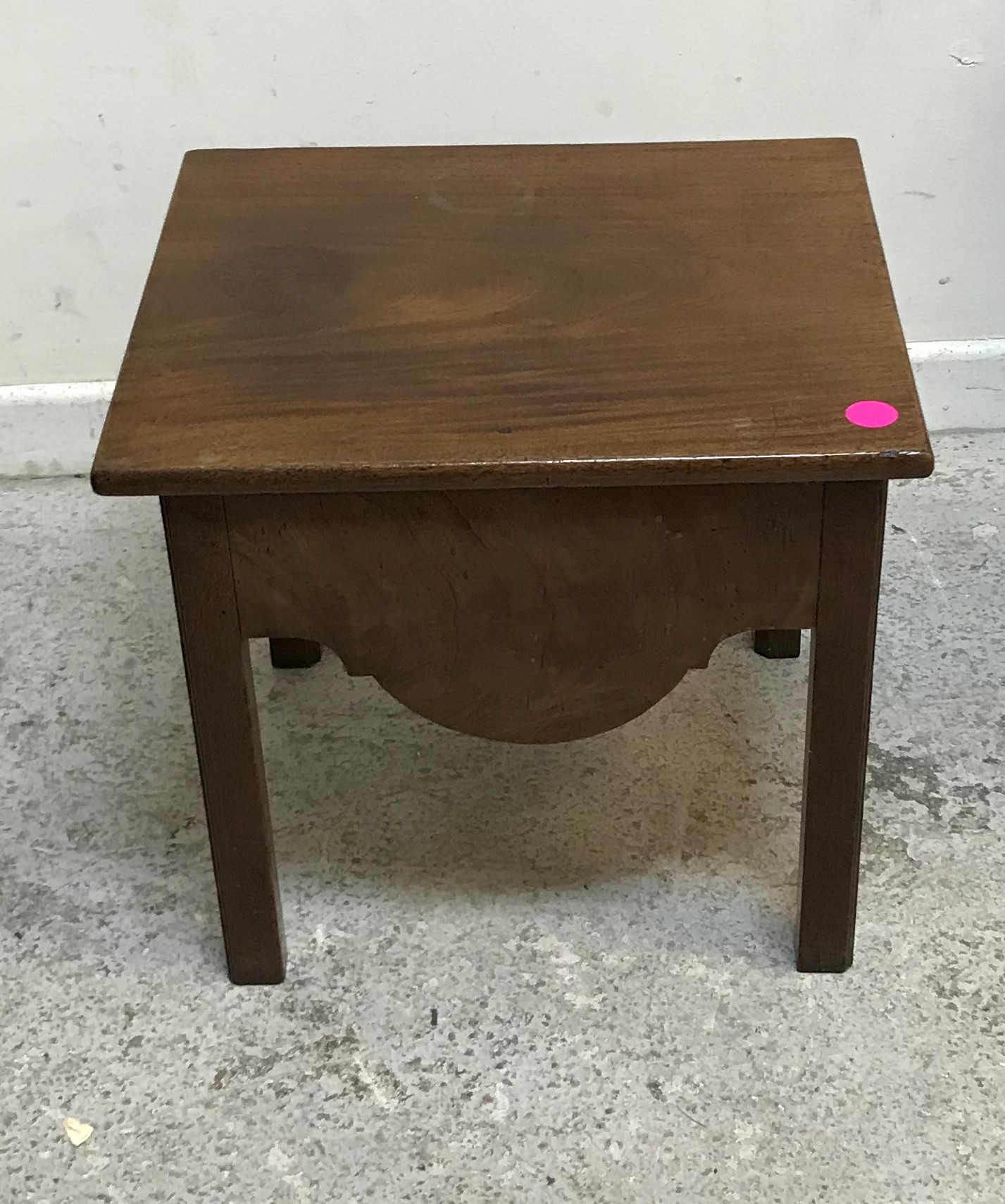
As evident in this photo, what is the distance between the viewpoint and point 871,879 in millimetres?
1319

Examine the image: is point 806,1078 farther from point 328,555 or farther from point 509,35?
point 509,35

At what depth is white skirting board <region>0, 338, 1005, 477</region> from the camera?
1823 millimetres

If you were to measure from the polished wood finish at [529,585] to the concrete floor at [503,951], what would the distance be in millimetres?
258

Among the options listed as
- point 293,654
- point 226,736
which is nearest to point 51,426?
point 293,654

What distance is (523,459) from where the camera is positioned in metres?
0.96

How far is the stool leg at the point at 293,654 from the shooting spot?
1555 millimetres

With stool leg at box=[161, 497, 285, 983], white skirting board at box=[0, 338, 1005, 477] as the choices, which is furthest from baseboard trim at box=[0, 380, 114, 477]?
stool leg at box=[161, 497, 285, 983]

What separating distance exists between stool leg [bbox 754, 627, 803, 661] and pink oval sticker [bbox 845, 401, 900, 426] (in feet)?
1.85

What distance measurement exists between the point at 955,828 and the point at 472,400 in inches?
24.9

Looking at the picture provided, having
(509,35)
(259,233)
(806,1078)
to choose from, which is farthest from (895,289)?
(806,1078)

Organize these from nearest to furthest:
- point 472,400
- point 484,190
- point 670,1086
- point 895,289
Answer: point 472,400, point 670,1086, point 484,190, point 895,289

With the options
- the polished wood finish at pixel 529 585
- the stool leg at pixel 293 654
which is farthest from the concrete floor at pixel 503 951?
the polished wood finish at pixel 529 585

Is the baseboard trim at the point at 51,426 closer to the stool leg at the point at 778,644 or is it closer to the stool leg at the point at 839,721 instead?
the stool leg at the point at 778,644

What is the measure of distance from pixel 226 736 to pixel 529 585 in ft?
0.84
